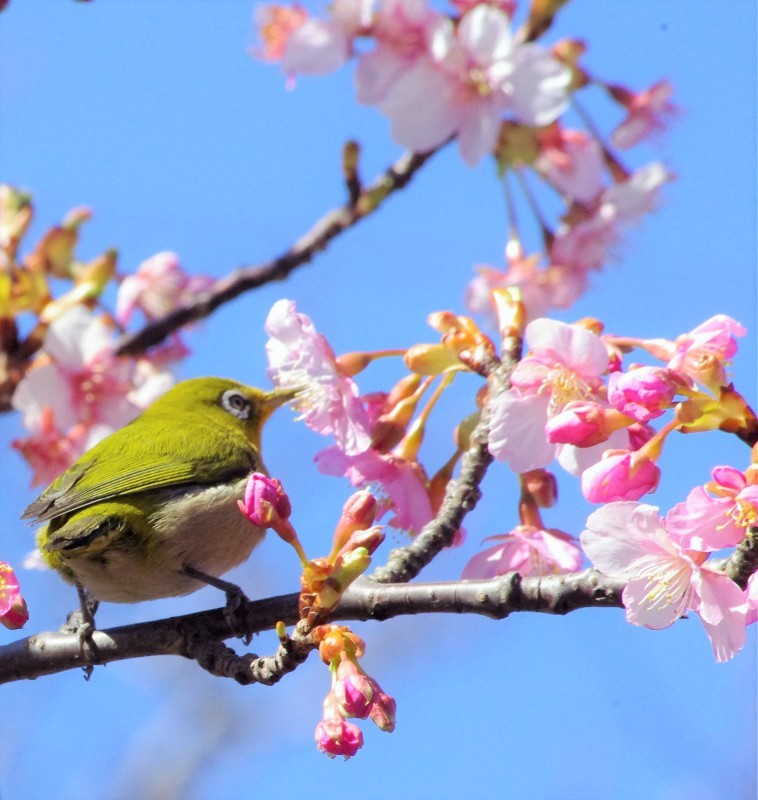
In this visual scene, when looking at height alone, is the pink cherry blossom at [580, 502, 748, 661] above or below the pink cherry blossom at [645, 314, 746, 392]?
below

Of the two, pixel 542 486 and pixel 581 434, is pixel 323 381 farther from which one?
pixel 581 434

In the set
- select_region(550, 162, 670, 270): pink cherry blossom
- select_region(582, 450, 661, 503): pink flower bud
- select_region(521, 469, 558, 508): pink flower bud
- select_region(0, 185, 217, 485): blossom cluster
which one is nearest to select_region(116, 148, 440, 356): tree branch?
select_region(0, 185, 217, 485): blossom cluster

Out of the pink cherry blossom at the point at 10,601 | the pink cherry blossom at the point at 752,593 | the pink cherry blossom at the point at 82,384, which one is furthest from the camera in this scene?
the pink cherry blossom at the point at 82,384

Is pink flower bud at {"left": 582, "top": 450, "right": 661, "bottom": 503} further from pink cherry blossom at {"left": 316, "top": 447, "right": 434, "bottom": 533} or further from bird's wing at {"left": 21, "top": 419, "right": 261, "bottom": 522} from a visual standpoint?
bird's wing at {"left": 21, "top": 419, "right": 261, "bottom": 522}

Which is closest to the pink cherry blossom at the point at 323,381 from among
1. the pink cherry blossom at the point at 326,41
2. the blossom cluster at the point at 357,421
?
the blossom cluster at the point at 357,421

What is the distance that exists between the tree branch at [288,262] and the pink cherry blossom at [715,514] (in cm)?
259

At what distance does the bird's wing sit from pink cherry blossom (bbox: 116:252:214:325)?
Answer: 0.92m

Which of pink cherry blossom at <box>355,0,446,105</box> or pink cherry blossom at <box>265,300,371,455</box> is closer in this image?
pink cherry blossom at <box>265,300,371,455</box>

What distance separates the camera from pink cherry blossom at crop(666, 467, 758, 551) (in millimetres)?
1933

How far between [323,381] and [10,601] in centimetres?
92

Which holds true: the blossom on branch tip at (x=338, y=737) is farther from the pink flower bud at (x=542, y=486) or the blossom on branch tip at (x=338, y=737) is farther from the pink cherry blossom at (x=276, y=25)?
the pink cherry blossom at (x=276, y=25)

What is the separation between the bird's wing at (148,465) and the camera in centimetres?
346

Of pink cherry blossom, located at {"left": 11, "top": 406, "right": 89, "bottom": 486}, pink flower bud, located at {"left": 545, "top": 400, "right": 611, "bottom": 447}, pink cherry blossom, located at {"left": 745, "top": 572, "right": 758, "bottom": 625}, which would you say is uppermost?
pink cherry blossom, located at {"left": 11, "top": 406, "right": 89, "bottom": 486}

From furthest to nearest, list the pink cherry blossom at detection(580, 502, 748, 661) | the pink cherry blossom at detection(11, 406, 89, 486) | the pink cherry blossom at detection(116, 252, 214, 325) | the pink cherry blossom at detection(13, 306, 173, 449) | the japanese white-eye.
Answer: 1. the pink cherry blossom at detection(116, 252, 214, 325)
2. the pink cherry blossom at detection(11, 406, 89, 486)
3. the pink cherry blossom at detection(13, 306, 173, 449)
4. the japanese white-eye
5. the pink cherry blossom at detection(580, 502, 748, 661)
